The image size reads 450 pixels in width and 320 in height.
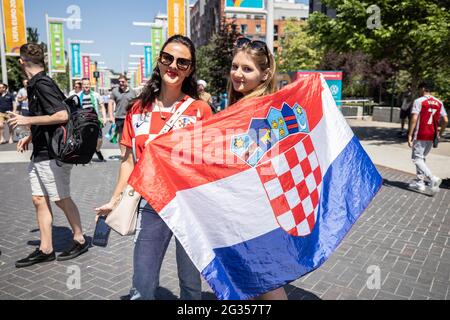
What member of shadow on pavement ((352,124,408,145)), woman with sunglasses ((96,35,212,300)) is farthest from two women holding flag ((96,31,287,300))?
shadow on pavement ((352,124,408,145))

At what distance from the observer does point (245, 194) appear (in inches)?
94.2

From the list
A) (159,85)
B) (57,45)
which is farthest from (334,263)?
(57,45)

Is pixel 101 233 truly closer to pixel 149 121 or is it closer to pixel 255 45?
pixel 149 121

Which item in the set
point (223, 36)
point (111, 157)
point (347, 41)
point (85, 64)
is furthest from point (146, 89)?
point (85, 64)

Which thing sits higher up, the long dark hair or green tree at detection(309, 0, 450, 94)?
green tree at detection(309, 0, 450, 94)

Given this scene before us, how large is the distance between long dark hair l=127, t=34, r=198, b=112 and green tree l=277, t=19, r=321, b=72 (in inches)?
1741

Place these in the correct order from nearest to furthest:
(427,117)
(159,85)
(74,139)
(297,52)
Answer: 1. (159,85)
2. (74,139)
3. (427,117)
4. (297,52)

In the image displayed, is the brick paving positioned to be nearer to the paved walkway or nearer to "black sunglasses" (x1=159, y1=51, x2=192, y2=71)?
the paved walkway

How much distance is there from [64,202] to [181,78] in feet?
7.62

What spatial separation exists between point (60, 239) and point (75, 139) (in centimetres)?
163

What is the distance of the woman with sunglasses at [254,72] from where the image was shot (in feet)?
8.06

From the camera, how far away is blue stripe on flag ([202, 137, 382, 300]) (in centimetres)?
233
